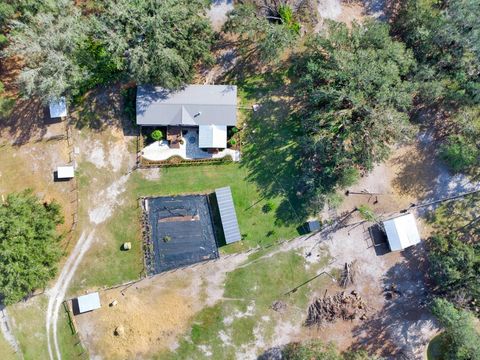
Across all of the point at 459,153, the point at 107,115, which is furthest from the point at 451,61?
the point at 107,115

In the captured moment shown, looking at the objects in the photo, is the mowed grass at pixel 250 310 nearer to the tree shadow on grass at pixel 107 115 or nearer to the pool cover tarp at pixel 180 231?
the pool cover tarp at pixel 180 231

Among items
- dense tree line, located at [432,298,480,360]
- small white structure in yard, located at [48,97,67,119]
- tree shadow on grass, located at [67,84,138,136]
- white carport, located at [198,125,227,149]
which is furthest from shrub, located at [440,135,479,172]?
small white structure in yard, located at [48,97,67,119]

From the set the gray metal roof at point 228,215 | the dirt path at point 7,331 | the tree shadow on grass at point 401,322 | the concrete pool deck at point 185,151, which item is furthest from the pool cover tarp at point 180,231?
the tree shadow on grass at point 401,322

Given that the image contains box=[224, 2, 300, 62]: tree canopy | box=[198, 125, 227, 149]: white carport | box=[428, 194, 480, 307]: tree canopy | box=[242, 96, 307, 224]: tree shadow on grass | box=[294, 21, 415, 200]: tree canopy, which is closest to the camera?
box=[294, 21, 415, 200]: tree canopy

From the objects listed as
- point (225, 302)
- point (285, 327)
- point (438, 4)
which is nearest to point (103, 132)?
point (225, 302)

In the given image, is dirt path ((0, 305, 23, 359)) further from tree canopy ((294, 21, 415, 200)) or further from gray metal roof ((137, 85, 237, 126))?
tree canopy ((294, 21, 415, 200))

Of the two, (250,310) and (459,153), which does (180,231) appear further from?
(459,153)
